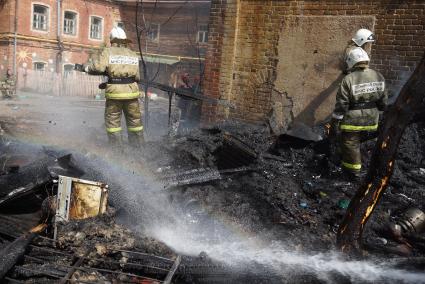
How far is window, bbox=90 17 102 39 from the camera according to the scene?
28188 mm

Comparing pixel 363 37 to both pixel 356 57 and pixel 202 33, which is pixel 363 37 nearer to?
pixel 356 57

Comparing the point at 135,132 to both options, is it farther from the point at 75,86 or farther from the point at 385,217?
the point at 75,86

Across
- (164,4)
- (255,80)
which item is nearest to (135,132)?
(255,80)

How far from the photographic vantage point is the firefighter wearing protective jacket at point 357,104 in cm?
564

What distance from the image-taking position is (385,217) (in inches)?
190

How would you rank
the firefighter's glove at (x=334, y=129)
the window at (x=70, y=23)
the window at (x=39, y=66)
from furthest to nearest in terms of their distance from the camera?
the window at (x=70, y=23), the window at (x=39, y=66), the firefighter's glove at (x=334, y=129)

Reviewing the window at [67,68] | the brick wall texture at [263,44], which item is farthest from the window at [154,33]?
the brick wall texture at [263,44]

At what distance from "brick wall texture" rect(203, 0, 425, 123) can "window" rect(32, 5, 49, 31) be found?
2007 cm

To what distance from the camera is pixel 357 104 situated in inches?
225

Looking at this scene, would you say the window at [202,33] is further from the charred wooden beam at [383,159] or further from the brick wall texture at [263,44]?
the charred wooden beam at [383,159]

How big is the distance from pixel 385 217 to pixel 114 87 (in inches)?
179

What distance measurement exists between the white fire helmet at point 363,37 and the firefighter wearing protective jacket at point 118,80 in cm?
376

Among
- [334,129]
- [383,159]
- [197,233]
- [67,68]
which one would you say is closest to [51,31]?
[67,68]

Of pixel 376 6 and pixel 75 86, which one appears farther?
pixel 75 86
